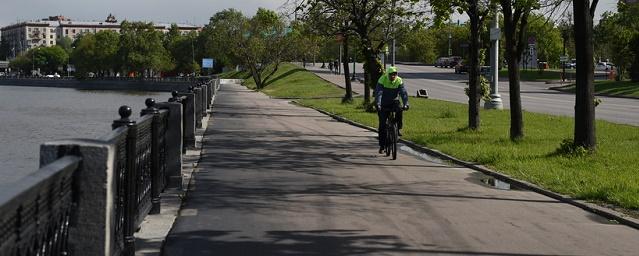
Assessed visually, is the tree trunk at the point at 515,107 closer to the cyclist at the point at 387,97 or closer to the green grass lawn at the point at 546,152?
the green grass lawn at the point at 546,152

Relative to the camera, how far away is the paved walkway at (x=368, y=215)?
662 cm

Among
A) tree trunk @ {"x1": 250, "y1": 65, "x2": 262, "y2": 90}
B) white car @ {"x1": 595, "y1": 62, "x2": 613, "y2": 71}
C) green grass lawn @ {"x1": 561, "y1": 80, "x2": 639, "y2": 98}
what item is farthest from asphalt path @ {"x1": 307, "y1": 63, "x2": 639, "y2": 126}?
white car @ {"x1": 595, "y1": 62, "x2": 613, "y2": 71}

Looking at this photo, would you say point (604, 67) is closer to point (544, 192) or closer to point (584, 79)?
point (584, 79)

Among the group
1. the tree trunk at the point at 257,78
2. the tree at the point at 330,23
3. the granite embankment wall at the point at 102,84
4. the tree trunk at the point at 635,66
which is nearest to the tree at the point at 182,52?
the granite embankment wall at the point at 102,84

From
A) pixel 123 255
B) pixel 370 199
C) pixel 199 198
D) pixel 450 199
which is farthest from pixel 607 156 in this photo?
pixel 123 255

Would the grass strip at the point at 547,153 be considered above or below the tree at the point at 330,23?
below

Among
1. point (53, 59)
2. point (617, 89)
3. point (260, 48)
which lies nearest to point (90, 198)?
point (617, 89)

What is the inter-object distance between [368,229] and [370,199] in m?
1.76

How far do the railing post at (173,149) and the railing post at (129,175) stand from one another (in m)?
3.27

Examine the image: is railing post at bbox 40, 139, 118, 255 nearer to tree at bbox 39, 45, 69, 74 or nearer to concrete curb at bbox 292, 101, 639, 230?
concrete curb at bbox 292, 101, 639, 230

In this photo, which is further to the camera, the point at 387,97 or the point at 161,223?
the point at 387,97

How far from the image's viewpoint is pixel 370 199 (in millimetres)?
9055

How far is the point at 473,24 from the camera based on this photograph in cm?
1825

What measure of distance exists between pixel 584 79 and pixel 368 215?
6.30m
